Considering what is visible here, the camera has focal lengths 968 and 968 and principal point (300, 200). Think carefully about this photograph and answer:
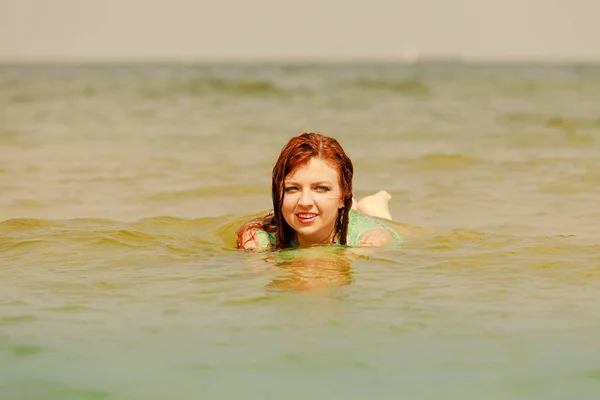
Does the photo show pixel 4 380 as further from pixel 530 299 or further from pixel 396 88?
pixel 396 88

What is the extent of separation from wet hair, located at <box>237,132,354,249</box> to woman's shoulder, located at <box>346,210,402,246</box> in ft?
0.47

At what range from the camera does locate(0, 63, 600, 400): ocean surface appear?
368 centimetres

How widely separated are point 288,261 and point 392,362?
184 centimetres

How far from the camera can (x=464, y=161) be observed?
1161cm

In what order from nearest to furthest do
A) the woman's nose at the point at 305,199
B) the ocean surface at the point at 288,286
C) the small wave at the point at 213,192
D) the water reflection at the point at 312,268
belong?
the ocean surface at the point at 288,286 < the water reflection at the point at 312,268 < the woman's nose at the point at 305,199 < the small wave at the point at 213,192

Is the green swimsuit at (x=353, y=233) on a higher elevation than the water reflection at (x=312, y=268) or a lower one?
higher

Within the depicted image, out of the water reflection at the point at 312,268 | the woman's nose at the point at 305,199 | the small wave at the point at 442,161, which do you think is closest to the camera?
the water reflection at the point at 312,268

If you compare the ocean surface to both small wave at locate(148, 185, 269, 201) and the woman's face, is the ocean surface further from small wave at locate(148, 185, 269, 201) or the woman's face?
the woman's face

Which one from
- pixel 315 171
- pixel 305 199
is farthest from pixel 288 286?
pixel 315 171

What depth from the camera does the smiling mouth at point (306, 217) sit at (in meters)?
5.61

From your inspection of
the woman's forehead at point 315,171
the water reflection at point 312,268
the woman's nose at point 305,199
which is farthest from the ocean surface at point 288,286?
the woman's forehead at point 315,171

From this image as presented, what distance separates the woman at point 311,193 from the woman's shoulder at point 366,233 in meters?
0.11

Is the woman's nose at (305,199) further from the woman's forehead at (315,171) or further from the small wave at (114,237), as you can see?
the small wave at (114,237)

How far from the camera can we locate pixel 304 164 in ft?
18.2
